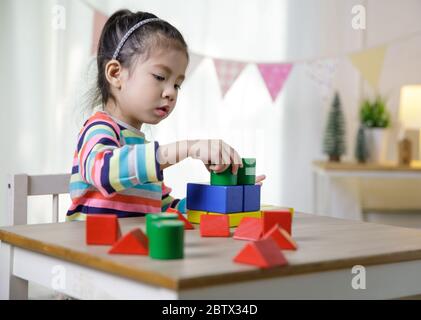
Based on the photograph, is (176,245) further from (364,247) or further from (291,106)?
(291,106)

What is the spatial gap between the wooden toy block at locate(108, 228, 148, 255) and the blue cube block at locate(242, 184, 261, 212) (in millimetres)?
375

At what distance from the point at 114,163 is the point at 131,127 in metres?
0.31

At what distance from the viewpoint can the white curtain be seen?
3.23m

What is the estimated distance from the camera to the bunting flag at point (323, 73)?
3.72 m

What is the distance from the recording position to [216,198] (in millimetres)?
1232

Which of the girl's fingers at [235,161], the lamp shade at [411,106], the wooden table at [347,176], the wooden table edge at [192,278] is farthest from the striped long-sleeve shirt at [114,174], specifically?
the lamp shade at [411,106]

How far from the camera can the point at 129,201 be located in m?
1.47

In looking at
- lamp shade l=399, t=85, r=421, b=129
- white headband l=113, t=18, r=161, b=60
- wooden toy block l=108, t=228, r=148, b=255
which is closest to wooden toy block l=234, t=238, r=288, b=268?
wooden toy block l=108, t=228, r=148, b=255

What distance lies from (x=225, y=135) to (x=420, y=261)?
2561mm

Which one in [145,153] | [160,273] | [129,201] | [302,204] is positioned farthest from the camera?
[302,204]

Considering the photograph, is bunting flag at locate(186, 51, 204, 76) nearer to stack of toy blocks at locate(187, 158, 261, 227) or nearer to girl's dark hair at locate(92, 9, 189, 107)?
girl's dark hair at locate(92, 9, 189, 107)

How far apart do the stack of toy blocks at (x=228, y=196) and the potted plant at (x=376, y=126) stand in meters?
2.51

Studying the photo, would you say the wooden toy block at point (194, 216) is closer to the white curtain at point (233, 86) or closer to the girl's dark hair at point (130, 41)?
the girl's dark hair at point (130, 41)
